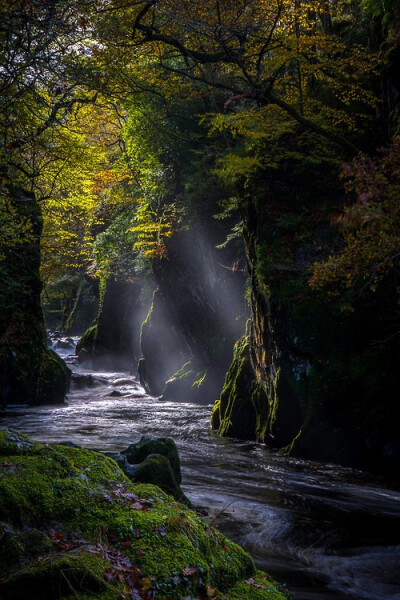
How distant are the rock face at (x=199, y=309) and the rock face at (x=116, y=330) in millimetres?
8934

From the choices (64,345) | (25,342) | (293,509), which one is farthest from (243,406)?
(64,345)

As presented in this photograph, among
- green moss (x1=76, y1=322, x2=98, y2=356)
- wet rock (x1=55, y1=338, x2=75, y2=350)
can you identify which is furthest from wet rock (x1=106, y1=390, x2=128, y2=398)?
wet rock (x1=55, y1=338, x2=75, y2=350)

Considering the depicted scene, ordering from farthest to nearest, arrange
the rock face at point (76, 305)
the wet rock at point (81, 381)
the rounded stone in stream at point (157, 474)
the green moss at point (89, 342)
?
the rock face at point (76, 305) → the green moss at point (89, 342) → the wet rock at point (81, 381) → the rounded stone in stream at point (157, 474)

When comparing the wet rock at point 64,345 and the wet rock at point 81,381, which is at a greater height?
the wet rock at point 64,345

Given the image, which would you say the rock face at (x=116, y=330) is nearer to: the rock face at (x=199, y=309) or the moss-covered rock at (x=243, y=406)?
the rock face at (x=199, y=309)

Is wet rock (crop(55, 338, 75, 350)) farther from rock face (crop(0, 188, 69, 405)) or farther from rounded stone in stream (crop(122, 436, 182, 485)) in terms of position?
rounded stone in stream (crop(122, 436, 182, 485))

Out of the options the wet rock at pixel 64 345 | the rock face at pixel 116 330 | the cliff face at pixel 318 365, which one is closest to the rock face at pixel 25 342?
the cliff face at pixel 318 365

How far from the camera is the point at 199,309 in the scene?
1952 centimetres

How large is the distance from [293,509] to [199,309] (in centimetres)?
1253

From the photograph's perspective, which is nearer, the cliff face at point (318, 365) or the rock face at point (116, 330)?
the cliff face at point (318, 365)

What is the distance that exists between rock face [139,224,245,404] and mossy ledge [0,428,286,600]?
14.6 metres

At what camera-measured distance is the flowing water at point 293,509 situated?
5.33 meters

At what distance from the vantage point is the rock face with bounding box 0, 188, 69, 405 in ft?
58.1

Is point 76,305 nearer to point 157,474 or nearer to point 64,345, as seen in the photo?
point 64,345
